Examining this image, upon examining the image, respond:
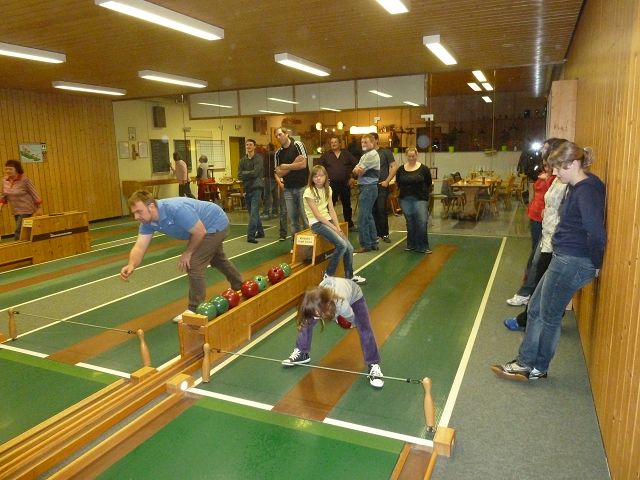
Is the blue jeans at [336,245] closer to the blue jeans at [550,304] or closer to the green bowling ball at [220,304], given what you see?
the green bowling ball at [220,304]

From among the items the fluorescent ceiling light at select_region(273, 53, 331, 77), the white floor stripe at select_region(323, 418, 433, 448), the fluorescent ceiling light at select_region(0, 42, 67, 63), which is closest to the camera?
the white floor stripe at select_region(323, 418, 433, 448)

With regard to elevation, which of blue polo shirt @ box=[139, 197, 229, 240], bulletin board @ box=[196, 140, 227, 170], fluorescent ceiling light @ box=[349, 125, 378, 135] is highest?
fluorescent ceiling light @ box=[349, 125, 378, 135]

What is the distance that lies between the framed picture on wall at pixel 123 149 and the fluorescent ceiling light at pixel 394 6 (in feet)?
32.9

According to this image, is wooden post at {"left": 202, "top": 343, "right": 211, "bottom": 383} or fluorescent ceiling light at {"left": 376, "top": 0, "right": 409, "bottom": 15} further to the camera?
fluorescent ceiling light at {"left": 376, "top": 0, "right": 409, "bottom": 15}

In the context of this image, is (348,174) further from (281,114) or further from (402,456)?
(402,456)

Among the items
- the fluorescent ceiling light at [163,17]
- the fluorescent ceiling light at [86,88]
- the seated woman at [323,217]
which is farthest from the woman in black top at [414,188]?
the fluorescent ceiling light at [86,88]

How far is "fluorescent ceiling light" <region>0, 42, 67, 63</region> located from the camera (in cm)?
687

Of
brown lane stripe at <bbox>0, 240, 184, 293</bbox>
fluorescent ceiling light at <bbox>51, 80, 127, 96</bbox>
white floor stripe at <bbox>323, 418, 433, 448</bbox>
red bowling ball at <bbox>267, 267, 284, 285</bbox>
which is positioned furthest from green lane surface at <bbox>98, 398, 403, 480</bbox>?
fluorescent ceiling light at <bbox>51, 80, 127, 96</bbox>

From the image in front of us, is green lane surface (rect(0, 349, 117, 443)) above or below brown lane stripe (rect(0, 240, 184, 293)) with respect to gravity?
below

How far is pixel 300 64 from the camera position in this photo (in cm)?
857

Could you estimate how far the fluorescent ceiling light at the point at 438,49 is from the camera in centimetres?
705

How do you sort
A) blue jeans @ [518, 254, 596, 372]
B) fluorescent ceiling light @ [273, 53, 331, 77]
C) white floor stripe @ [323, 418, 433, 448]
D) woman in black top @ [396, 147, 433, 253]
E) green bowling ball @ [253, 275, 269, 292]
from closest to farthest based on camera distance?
1. white floor stripe @ [323, 418, 433, 448]
2. blue jeans @ [518, 254, 596, 372]
3. green bowling ball @ [253, 275, 269, 292]
4. woman in black top @ [396, 147, 433, 253]
5. fluorescent ceiling light @ [273, 53, 331, 77]

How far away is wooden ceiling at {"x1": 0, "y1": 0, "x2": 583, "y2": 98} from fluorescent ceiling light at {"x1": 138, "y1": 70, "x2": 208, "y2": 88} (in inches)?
8.6

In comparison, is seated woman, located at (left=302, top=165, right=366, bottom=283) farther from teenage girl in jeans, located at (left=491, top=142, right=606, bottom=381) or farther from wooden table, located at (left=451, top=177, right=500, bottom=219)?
wooden table, located at (left=451, top=177, right=500, bottom=219)
